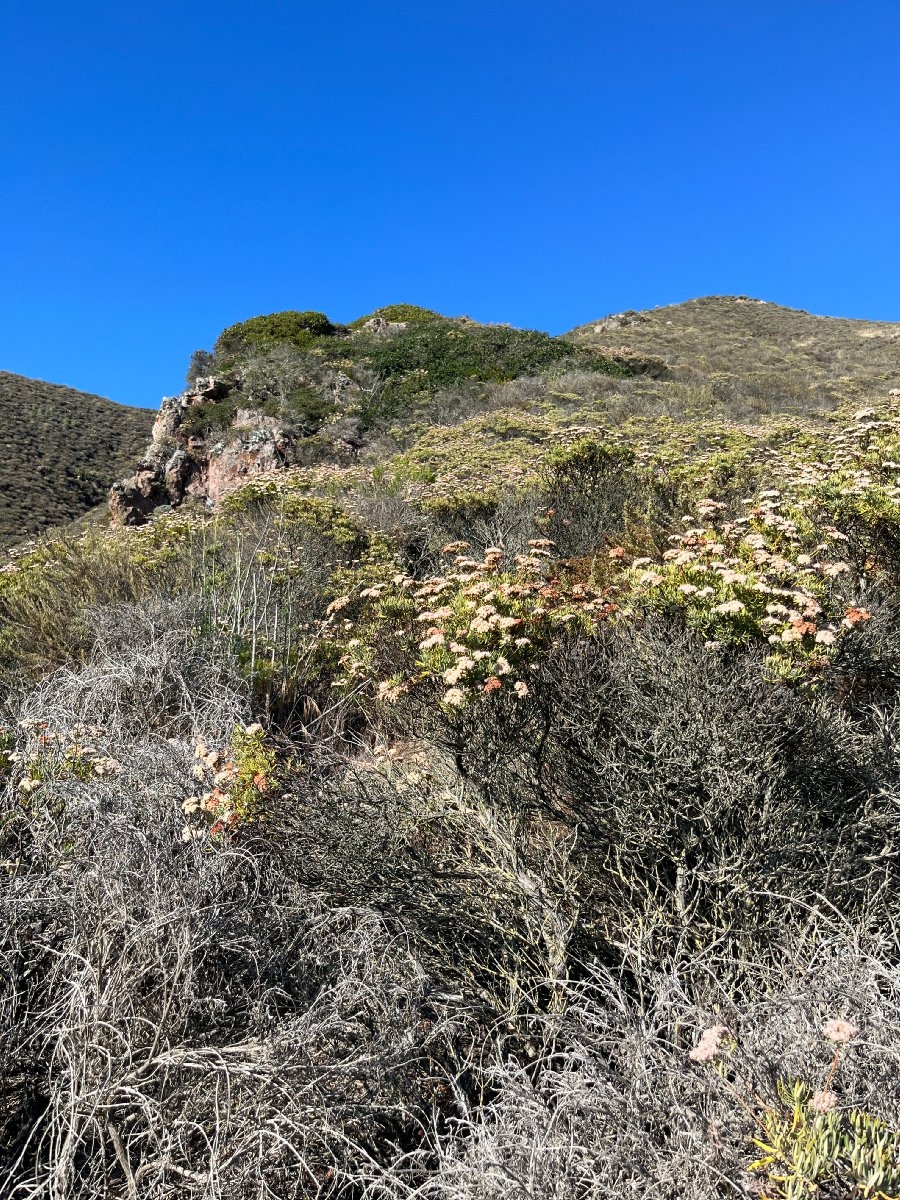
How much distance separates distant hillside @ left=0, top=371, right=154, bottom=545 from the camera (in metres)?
24.0

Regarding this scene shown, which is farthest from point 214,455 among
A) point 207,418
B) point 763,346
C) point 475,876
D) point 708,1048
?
point 763,346

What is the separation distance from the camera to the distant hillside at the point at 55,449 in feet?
78.8

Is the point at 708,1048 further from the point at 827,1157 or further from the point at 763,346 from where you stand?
the point at 763,346

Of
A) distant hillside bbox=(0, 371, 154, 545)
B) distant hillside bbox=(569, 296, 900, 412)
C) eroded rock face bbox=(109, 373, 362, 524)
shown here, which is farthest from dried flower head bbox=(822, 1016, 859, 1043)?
distant hillside bbox=(0, 371, 154, 545)

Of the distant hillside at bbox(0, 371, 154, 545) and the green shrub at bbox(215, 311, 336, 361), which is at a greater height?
the green shrub at bbox(215, 311, 336, 361)

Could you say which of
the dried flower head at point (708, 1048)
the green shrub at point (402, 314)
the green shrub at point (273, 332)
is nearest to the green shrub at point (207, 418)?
the green shrub at point (273, 332)

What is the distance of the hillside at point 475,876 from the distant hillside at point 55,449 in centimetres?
1973

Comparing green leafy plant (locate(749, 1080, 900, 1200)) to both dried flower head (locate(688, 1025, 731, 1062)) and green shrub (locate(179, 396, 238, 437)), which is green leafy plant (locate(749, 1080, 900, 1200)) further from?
green shrub (locate(179, 396, 238, 437))

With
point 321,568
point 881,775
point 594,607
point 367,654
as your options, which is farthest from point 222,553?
point 881,775

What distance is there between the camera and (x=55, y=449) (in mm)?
29922

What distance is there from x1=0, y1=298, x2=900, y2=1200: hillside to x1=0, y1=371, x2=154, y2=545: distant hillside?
19728 mm

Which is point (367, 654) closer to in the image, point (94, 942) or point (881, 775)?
point (94, 942)

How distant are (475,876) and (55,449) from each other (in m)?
33.5

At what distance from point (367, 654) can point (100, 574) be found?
309 cm
